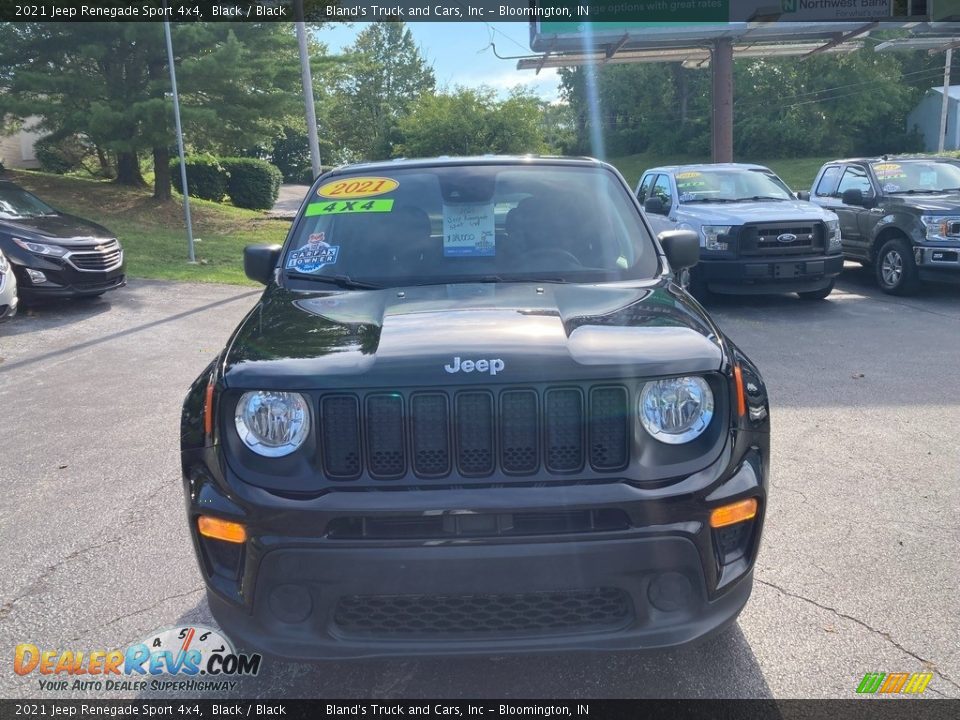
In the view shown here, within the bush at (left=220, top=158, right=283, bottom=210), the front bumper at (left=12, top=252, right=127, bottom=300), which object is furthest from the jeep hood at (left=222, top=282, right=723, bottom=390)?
the bush at (left=220, top=158, right=283, bottom=210)

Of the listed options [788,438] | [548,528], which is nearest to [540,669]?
[548,528]

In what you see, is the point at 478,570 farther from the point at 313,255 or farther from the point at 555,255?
the point at 313,255

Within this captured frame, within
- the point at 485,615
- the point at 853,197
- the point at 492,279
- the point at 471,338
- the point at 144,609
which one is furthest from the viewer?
the point at 853,197

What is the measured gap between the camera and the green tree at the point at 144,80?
1841 cm

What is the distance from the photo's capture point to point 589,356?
277 cm

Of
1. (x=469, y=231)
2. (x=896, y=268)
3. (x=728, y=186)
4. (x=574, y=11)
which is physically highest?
(x=574, y=11)

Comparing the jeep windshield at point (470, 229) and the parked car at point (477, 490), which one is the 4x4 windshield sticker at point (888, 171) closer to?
the jeep windshield at point (470, 229)

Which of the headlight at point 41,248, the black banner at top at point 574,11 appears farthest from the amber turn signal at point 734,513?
the black banner at top at point 574,11

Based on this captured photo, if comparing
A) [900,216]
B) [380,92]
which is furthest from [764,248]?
A: [380,92]

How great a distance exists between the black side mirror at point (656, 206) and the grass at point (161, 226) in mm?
6718

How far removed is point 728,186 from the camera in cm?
1195

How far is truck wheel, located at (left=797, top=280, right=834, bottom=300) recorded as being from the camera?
11.0 metres

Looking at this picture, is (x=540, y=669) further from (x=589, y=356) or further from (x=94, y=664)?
(x=94, y=664)

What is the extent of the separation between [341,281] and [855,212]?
34.6 ft
